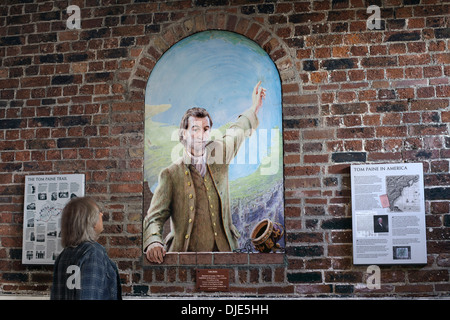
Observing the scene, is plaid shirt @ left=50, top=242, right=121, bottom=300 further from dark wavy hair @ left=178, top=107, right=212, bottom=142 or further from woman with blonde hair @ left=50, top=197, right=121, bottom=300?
dark wavy hair @ left=178, top=107, right=212, bottom=142

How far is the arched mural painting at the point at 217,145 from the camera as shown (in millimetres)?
3332

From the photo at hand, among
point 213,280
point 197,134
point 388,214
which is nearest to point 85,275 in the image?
point 213,280

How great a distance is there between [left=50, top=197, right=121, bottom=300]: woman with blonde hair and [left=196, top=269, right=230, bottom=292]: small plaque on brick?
0.91m

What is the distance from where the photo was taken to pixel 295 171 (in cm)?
331

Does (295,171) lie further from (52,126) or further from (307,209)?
(52,126)

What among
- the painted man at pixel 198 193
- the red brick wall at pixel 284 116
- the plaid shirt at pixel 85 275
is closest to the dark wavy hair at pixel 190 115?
the painted man at pixel 198 193

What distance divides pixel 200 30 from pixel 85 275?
6.67ft

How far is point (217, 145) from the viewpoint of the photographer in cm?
343

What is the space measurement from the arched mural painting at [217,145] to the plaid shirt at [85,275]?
0.95 m

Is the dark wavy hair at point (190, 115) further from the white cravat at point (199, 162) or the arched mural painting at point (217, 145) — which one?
the white cravat at point (199, 162)

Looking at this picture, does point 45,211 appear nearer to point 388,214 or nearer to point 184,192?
point 184,192

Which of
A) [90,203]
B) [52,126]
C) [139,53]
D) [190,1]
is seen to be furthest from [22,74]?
[90,203]

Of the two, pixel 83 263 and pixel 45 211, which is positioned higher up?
pixel 45 211

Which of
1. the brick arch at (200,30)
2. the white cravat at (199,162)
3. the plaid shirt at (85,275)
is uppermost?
the brick arch at (200,30)
